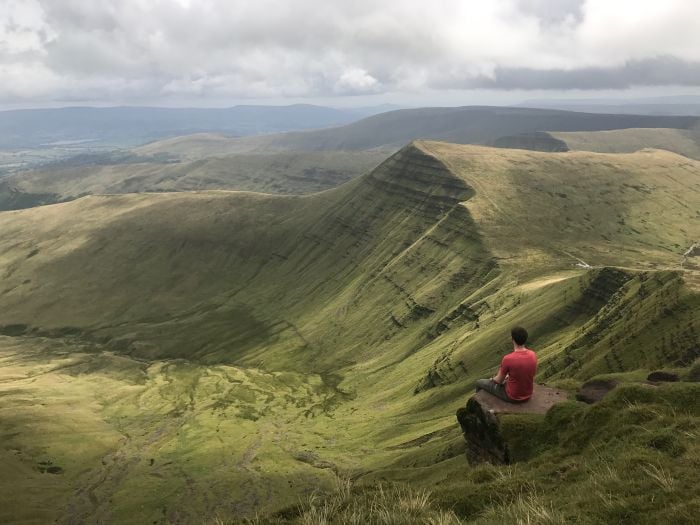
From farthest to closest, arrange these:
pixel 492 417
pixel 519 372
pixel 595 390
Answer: pixel 595 390
pixel 492 417
pixel 519 372

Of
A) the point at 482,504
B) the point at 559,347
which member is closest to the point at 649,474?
the point at 482,504

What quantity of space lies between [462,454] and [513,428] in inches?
1851

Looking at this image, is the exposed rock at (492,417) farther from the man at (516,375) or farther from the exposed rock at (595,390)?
the exposed rock at (595,390)

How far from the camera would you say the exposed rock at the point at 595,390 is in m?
Answer: 40.3

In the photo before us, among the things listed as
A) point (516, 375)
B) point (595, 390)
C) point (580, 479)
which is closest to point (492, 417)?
point (516, 375)

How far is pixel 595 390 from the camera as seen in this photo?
42.1 meters

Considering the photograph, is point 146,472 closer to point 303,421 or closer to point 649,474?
point 303,421

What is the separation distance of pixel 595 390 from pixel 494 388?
38.8ft

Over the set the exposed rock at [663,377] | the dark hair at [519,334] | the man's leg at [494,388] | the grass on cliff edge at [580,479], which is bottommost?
the exposed rock at [663,377]

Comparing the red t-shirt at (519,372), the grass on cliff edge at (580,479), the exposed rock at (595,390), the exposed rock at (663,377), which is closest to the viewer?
the grass on cliff edge at (580,479)

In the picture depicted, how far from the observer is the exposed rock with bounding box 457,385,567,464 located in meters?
35.2

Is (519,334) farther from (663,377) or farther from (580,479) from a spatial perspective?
(663,377)

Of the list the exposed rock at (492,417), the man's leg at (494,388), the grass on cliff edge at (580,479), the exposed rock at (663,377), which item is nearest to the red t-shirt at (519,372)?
the man's leg at (494,388)

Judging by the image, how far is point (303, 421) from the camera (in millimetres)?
180000
